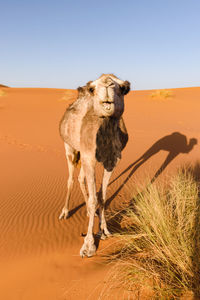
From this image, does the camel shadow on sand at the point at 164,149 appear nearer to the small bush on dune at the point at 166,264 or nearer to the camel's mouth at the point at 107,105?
the small bush on dune at the point at 166,264

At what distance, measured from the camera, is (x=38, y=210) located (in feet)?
17.8

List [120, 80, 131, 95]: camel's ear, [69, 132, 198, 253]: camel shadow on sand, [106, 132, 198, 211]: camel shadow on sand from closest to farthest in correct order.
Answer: [120, 80, 131, 95]: camel's ear, [69, 132, 198, 253]: camel shadow on sand, [106, 132, 198, 211]: camel shadow on sand

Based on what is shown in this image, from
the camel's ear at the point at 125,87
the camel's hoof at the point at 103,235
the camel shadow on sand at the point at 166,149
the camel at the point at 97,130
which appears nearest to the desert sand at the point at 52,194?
the camel shadow on sand at the point at 166,149

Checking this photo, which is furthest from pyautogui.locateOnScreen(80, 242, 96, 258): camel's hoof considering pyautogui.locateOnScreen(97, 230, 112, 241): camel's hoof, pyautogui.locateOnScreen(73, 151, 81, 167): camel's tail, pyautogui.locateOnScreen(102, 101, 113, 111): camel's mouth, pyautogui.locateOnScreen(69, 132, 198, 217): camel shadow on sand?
pyautogui.locateOnScreen(69, 132, 198, 217): camel shadow on sand

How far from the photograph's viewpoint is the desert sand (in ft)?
9.36

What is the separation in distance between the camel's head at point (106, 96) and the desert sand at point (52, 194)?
1.91m

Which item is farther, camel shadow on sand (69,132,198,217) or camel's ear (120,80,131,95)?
camel shadow on sand (69,132,198,217)

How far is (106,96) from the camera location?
7.55 ft

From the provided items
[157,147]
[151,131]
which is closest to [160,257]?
[157,147]

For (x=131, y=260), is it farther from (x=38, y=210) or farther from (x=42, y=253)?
(x=38, y=210)

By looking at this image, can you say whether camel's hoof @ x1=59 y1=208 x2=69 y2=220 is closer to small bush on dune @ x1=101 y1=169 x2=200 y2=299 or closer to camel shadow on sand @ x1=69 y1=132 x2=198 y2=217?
camel shadow on sand @ x1=69 y1=132 x2=198 y2=217

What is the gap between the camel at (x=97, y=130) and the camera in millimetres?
2354

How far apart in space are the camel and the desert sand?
0.58m

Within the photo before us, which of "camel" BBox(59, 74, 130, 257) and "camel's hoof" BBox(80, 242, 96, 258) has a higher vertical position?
"camel" BBox(59, 74, 130, 257)
